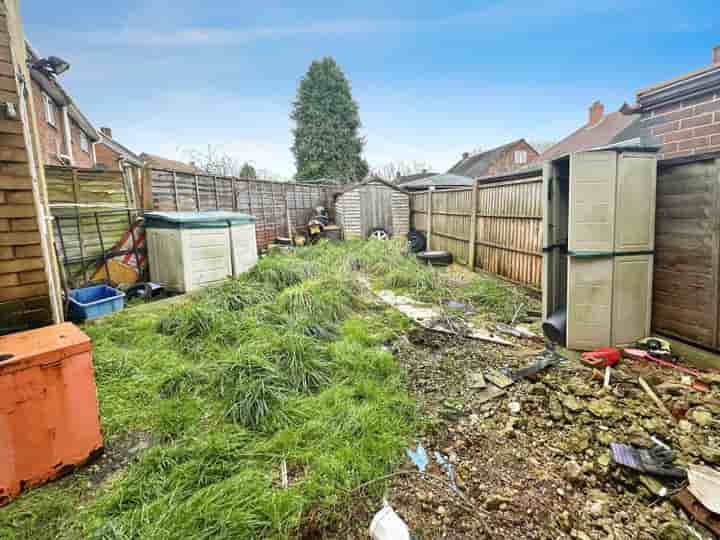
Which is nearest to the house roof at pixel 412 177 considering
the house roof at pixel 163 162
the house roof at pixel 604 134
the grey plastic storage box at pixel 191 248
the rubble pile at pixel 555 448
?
the house roof at pixel 604 134

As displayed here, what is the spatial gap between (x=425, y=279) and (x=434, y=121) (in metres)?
18.7

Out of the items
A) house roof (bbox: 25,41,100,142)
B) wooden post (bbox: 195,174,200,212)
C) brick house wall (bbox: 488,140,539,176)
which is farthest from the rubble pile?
brick house wall (bbox: 488,140,539,176)

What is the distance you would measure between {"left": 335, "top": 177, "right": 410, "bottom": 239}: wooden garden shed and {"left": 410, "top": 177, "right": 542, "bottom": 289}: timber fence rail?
2.20 meters

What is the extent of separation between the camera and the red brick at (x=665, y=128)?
132 inches

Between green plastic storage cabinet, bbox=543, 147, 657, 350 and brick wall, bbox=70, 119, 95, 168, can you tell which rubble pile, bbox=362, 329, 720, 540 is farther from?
brick wall, bbox=70, 119, 95, 168

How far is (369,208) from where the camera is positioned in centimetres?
1155

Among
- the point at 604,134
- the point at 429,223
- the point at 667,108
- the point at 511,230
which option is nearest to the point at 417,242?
the point at 429,223

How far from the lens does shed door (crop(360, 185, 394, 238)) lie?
11.5m

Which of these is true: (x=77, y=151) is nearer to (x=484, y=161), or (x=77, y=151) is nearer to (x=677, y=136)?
(x=677, y=136)

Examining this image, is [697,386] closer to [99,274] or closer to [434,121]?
[99,274]

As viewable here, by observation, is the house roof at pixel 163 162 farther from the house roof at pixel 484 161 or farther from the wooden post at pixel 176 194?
the house roof at pixel 484 161

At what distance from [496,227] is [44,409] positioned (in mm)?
6756

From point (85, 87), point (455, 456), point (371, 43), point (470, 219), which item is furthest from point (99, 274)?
point (371, 43)

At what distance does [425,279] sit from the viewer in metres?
6.09
